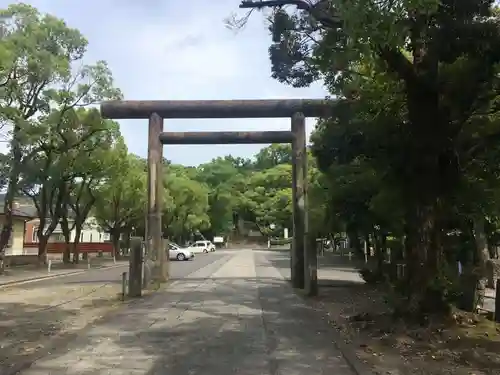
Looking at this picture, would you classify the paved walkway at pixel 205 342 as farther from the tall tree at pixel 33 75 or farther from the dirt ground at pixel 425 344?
the tall tree at pixel 33 75

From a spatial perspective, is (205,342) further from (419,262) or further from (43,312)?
(43,312)

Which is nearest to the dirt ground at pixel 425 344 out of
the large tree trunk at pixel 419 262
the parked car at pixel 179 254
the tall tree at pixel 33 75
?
the large tree trunk at pixel 419 262

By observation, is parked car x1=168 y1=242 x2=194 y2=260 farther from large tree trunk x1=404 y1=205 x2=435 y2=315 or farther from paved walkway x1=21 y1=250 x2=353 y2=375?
large tree trunk x1=404 y1=205 x2=435 y2=315

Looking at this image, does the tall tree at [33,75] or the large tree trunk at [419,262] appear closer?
the large tree trunk at [419,262]

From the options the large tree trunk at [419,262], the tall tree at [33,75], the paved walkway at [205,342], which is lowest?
the paved walkway at [205,342]

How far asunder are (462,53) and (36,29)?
2103 centimetres

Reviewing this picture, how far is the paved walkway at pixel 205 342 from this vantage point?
25.3 ft

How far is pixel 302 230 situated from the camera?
64.6ft

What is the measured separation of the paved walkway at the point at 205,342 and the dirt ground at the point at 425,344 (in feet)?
1.67

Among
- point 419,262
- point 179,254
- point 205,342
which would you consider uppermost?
point 179,254

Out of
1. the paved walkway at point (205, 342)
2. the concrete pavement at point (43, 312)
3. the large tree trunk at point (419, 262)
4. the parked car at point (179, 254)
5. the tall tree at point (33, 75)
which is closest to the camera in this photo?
the paved walkway at point (205, 342)

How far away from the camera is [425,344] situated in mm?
9164

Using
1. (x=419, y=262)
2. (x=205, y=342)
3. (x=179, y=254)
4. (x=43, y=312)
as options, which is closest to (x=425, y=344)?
(x=419, y=262)

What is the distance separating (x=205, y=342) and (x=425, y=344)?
11.4 ft
